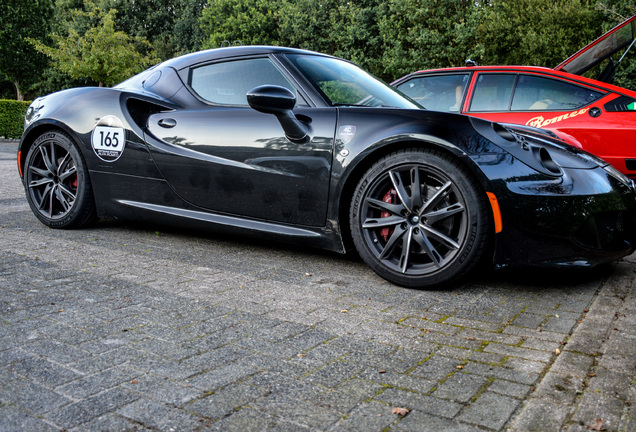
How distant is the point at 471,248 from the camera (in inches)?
126

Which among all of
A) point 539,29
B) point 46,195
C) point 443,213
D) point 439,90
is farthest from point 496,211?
point 539,29

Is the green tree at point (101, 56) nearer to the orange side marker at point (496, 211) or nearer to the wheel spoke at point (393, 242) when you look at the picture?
the wheel spoke at point (393, 242)

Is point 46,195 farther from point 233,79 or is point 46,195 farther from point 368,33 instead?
point 368,33

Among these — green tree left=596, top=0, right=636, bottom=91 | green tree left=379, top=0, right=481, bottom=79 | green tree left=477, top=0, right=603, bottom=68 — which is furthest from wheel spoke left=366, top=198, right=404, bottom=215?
green tree left=379, top=0, right=481, bottom=79

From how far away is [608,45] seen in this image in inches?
233

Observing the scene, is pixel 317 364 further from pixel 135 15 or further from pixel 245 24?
pixel 135 15

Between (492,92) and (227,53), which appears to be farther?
(492,92)

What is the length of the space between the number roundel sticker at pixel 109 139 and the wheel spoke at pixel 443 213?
2388 mm

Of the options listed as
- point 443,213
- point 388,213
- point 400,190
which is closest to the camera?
point 443,213

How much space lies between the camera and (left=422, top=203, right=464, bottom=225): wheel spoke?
3.23 meters

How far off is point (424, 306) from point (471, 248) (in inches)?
16.8

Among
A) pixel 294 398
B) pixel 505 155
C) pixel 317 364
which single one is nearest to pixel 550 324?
pixel 505 155

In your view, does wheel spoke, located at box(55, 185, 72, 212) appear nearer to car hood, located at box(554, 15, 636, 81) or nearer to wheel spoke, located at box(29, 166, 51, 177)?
wheel spoke, located at box(29, 166, 51, 177)

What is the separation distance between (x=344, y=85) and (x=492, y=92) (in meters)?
2.84
